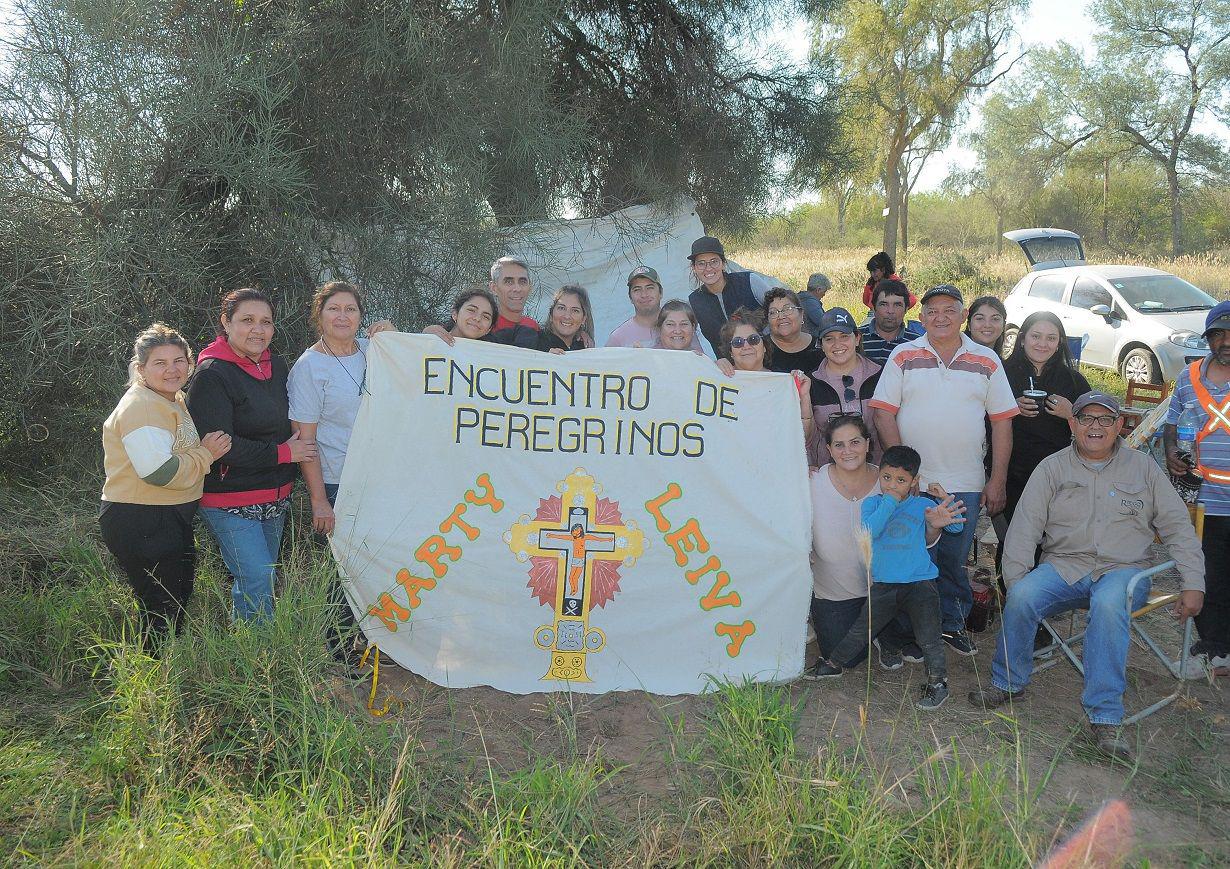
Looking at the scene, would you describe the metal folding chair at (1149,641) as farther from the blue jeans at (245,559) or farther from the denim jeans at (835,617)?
the blue jeans at (245,559)

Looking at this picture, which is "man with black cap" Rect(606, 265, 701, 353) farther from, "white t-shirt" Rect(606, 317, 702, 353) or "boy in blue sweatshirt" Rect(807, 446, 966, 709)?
"boy in blue sweatshirt" Rect(807, 446, 966, 709)

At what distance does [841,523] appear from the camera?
4.66 metres

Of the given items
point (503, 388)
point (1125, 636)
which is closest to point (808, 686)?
point (1125, 636)

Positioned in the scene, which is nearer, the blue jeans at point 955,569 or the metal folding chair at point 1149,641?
the metal folding chair at point 1149,641

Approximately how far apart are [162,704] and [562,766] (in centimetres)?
157

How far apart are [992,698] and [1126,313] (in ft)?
34.7

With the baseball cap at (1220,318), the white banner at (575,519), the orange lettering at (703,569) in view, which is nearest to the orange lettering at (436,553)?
the white banner at (575,519)

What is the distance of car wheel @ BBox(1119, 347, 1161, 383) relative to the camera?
41.0ft

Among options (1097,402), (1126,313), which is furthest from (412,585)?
(1126,313)

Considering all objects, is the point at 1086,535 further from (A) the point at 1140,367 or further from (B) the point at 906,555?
(A) the point at 1140,367

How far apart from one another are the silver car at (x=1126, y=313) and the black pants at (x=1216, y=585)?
24.9 ft

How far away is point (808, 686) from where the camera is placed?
15.2 ft

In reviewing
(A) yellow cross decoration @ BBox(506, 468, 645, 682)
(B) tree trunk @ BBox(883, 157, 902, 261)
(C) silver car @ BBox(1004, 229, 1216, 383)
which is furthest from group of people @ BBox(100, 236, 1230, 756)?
(B) tree trunk @ BBox(883, 157, 902, 261)

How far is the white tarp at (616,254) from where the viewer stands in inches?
353
